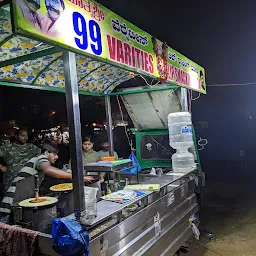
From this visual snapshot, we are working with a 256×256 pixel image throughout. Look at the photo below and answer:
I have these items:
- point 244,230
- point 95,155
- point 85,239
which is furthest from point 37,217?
point 244,230

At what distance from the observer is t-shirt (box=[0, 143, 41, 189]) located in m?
4.98

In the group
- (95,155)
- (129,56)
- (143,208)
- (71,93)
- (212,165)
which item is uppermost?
(129,56)

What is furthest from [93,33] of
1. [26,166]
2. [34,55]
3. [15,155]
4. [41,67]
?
[15,155]

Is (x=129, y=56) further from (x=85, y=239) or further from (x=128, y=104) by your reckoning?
(x=128, y=104)

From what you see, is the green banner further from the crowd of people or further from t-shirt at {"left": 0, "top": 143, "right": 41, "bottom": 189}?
t-shirt at {"left": 0, "top": 143, "right": 41, "bottom": 189}

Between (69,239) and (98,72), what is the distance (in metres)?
3.79

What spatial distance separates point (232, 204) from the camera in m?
8.93

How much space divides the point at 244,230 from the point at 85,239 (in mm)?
Result: 5595

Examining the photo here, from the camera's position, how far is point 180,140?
6391 mm

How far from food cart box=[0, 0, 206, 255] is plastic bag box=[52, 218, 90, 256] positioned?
0.22 m

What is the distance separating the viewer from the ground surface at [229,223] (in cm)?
560

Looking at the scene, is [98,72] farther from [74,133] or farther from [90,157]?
[74,133]

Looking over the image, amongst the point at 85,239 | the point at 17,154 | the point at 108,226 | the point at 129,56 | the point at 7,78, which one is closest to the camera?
the point at 85,239

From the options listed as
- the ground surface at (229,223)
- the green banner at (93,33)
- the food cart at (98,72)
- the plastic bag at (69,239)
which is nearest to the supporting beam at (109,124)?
the food cart at (98,72)
